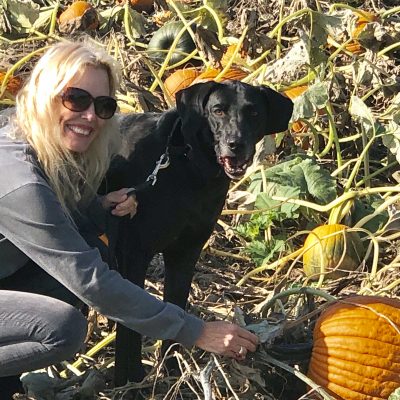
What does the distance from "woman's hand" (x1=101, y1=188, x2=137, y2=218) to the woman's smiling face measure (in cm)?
34

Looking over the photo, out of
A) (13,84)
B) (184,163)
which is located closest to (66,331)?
(184,163)

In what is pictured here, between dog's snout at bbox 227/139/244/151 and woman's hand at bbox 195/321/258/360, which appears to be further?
dog's snout at bbox 227/139/244/151

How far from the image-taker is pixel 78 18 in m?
6.36

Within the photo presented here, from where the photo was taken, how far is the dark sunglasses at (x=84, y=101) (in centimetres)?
289

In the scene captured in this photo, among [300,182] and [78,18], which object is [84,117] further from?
[78,18]

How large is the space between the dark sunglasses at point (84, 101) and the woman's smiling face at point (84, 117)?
0.01 meters

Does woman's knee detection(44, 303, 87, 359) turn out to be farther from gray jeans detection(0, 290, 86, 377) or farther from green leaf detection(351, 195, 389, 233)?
green leaf detection(351, 195, 389, 233)

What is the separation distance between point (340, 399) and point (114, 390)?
2.68 ft

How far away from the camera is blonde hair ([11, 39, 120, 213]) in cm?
289

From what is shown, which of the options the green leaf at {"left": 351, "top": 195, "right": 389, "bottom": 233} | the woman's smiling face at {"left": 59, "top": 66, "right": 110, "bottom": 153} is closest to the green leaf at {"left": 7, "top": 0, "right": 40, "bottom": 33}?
the green leaf at {"left": 351, "top": 195, "right": 389, "bottom": 233}

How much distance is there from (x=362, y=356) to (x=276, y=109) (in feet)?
3.34

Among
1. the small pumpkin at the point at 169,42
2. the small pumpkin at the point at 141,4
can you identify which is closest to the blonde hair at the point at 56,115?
the small pumpkin at the point at 169,42

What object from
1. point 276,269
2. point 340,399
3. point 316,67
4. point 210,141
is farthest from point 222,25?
point 340,399

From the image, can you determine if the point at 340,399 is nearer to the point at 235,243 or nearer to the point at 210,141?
the point at 210,141
